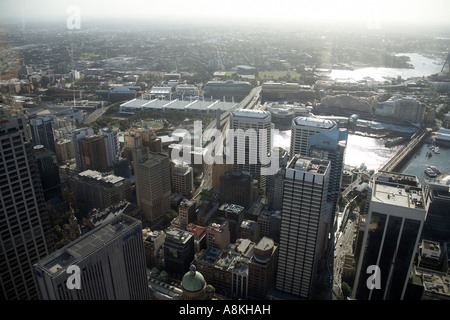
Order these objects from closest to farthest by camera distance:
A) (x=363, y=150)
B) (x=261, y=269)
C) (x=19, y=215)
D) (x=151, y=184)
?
1. (x=19, y=215)
2. (x=261, y=269)
3. (x=151, y=184)
4. (x=363, y=150)

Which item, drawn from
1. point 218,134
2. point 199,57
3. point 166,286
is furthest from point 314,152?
point 199,57

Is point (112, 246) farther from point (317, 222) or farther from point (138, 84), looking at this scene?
point (138, 84)

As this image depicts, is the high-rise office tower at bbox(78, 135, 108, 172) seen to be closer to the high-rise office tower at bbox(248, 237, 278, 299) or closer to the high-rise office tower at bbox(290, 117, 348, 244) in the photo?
the high-rise office tower at bbox(290, 117, 348, 244)

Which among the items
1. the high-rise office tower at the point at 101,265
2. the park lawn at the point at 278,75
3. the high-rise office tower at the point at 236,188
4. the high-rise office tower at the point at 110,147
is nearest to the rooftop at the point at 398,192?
the high-rise office tower at the point at 101,265

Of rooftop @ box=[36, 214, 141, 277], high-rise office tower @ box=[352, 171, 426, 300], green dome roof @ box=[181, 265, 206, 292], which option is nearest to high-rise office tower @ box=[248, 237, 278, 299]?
green dome roof @ box=[181, 265, 206, 292]

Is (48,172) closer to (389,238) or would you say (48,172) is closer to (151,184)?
(151,184)

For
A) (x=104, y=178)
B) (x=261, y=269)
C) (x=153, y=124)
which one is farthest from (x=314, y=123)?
(x=153, y=124)
